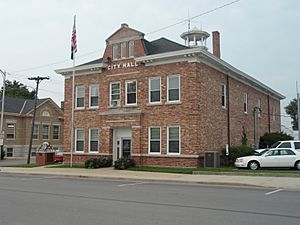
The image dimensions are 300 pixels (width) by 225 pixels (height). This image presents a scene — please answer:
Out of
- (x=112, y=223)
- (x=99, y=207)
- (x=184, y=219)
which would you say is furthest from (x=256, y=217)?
(x=99, y=207)

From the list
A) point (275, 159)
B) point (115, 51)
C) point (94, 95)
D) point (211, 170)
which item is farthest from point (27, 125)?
point (275, 159)

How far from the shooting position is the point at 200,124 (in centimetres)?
2491

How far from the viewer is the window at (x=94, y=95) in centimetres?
3009

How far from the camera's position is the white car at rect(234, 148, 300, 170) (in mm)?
22422

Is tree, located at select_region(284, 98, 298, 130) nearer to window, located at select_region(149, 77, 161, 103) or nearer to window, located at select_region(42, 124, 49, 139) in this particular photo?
window, located at select_region(42, 124, 49, 139)

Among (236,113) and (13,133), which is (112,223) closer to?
(236,113)

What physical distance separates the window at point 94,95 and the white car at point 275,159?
1292 cm

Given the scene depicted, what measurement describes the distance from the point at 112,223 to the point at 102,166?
19.8 m

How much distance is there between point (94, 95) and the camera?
30281 mm

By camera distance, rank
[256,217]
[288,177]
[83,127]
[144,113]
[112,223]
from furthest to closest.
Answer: [83,127] → [144,113] → [288,177] → [256,217] → [112,223]

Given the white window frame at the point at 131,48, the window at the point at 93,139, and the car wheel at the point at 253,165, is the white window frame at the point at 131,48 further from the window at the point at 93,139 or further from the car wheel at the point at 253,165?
the car wheel at the point at 253,165

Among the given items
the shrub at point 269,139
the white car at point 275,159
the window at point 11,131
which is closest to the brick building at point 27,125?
the window at point 11,131

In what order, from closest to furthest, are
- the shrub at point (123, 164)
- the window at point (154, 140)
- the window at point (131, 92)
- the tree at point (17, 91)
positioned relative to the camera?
the shrub at point (123, 164) < the window at point (154, 140) < the window at point (131, 92) < the tree at point (17, 91)

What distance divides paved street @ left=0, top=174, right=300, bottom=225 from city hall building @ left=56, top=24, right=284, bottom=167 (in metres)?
12.0
